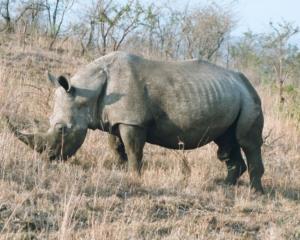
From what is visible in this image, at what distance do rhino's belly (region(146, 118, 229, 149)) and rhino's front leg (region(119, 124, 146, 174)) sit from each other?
0.21 m

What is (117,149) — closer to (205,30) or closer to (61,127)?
(61,127)

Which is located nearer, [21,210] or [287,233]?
[21,210]

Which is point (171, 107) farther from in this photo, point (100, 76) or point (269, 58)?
point (269, 58)

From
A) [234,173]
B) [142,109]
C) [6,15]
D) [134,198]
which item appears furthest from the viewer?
[6,15]

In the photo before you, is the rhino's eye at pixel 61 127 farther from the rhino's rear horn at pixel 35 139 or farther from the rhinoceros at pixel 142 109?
the rhino's rear horn at pixel 35 139

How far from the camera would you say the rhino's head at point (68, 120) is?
768 cm

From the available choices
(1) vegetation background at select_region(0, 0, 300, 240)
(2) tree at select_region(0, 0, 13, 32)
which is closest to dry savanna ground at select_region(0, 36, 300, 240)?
(1) vegetation background at select_region(0, 0, 300, 240)

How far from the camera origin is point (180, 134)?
789 cm

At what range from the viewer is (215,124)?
26.2 feet

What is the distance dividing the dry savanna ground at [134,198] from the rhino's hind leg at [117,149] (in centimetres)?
14

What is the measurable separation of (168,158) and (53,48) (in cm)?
723

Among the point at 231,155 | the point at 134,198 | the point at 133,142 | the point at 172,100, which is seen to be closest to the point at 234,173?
the point at 231,155

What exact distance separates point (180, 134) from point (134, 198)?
1373mm

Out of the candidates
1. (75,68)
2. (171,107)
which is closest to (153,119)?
(171,107)
